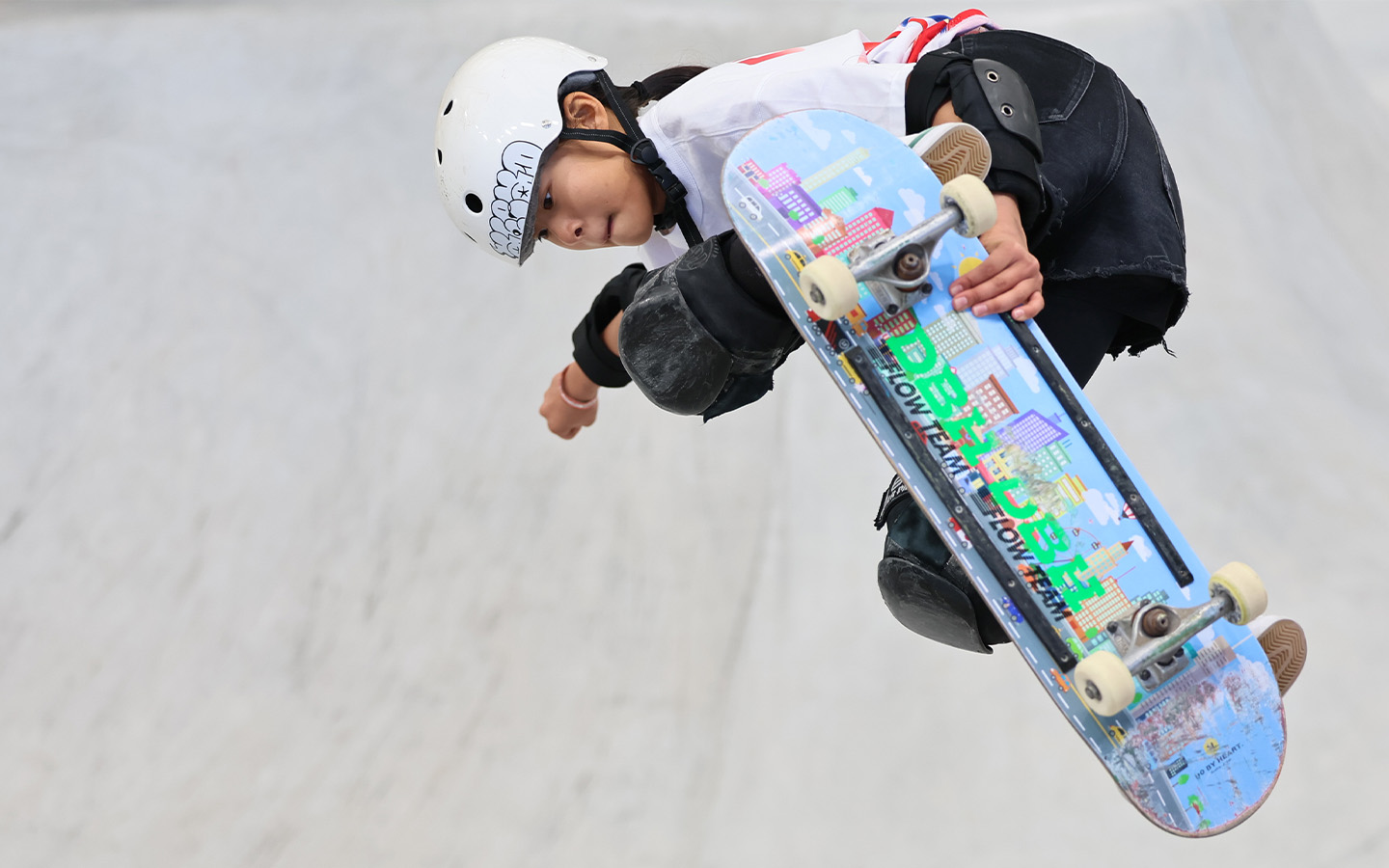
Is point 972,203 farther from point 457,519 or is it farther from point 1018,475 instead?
point 457,519

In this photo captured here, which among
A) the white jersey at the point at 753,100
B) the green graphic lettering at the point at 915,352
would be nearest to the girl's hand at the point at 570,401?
the white jersey at the point at 753,100

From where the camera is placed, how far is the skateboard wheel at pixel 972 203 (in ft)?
3.65

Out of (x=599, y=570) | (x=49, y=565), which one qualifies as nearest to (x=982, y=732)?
(x=599, y=570)

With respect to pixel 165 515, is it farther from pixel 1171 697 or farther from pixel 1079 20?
pixel 1079 20

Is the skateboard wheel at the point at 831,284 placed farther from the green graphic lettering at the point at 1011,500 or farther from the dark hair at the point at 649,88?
the dark hair at the point at 649,88

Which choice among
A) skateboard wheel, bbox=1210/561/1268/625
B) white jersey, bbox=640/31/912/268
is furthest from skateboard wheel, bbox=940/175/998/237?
skateboard wheel, bbox=1210/561/1268/625

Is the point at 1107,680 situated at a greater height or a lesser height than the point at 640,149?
lesser

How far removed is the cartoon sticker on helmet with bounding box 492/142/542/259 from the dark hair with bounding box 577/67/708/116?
149mm

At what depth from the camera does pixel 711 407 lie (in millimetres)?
1637

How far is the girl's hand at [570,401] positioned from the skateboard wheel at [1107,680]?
97 cm

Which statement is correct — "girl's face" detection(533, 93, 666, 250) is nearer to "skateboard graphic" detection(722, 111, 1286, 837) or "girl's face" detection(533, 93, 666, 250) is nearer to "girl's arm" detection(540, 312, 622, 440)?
"skateboard graphic" detection(722, 111, 1286, 837)

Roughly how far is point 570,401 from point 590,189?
49cm

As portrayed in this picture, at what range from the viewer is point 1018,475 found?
1.23 metres

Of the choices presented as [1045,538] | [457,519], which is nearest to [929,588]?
[1045,538]
